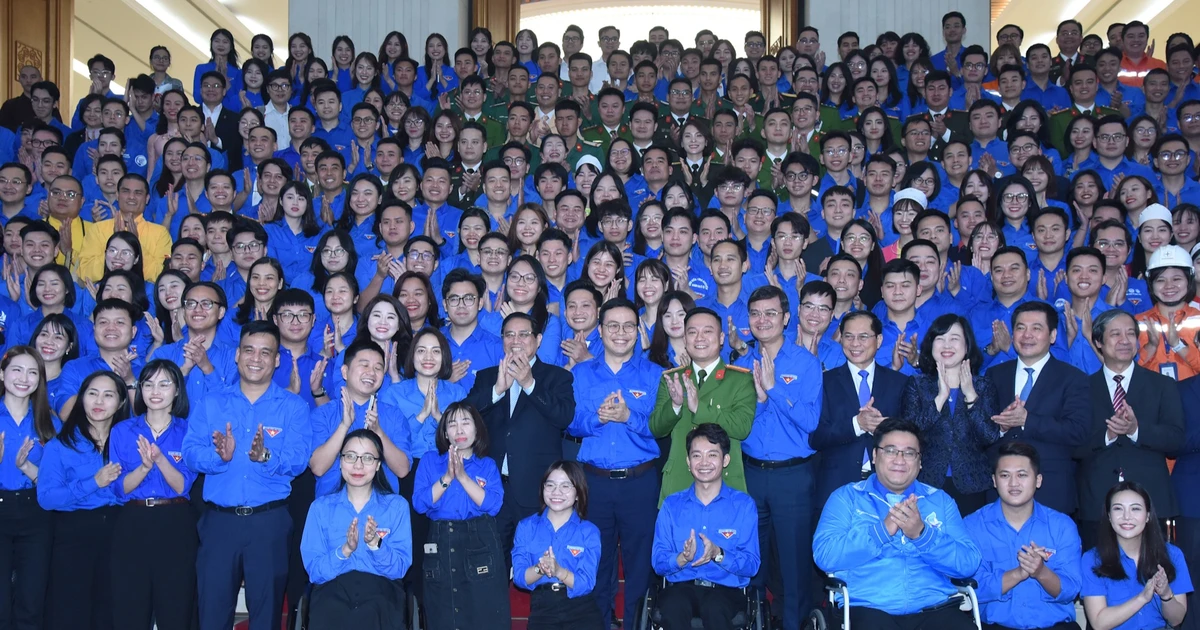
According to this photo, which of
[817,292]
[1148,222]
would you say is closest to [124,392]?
[817,292]

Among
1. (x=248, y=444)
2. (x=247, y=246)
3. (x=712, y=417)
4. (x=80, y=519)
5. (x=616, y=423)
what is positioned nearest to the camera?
(x=248, y=444)

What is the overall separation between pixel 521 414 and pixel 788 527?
145cm

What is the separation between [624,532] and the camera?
544 cm

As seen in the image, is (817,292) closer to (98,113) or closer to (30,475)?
(30,475)

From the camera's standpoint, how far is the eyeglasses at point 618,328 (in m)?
5.71

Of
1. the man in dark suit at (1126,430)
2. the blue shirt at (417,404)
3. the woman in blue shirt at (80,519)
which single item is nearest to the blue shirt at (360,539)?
the blue shirt at (417,404)

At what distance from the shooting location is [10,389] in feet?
17.8

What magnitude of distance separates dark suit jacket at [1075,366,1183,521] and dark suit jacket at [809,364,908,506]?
0.98 metres

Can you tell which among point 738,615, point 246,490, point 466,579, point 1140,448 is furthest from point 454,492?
point 1140,448

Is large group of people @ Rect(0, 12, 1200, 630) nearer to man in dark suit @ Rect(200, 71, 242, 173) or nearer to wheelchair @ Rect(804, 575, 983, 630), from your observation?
wheelchair @ Rect(804, 575, 983, 630)

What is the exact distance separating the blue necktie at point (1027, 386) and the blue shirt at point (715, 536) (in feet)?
5.02

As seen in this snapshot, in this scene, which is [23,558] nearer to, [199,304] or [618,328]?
[199,304]

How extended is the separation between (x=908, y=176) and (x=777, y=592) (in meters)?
3.96

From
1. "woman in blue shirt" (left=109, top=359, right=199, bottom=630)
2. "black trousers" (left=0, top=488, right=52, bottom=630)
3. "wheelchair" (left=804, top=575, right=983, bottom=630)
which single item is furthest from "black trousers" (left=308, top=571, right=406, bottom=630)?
"wheelchair" (left=804, top=575, right=983, bottom=630)
